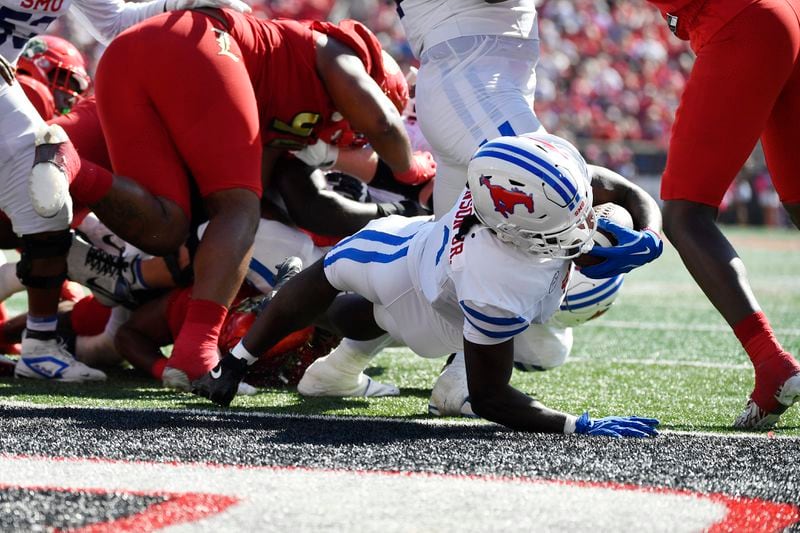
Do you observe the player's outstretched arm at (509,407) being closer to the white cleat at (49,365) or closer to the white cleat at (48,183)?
the white cleat at (48,183)

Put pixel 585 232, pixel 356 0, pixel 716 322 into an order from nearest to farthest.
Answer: pixel 585 232, pixel 716 322, pixel 356 0

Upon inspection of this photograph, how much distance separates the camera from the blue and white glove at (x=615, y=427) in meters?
2.72

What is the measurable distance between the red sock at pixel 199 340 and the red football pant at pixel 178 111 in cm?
38

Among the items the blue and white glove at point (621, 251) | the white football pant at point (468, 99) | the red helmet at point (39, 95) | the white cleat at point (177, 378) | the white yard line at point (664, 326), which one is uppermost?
the white football pant at point (468, 99)

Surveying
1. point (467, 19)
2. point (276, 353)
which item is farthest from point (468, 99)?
point (276, 353)

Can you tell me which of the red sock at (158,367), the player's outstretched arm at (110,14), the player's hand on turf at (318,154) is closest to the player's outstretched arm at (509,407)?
the red sock at (158,367)

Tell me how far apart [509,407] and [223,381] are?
83 centimetres

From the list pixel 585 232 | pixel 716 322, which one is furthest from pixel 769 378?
pixel 716 322

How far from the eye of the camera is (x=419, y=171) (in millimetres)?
4176

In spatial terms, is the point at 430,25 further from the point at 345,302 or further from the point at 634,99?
the point at 634,99

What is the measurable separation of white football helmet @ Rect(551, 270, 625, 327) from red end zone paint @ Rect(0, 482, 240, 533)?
1805 mm

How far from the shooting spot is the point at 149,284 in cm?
398

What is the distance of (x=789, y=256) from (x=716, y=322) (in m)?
6.18

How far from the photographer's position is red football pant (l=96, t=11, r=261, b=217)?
3449mm
